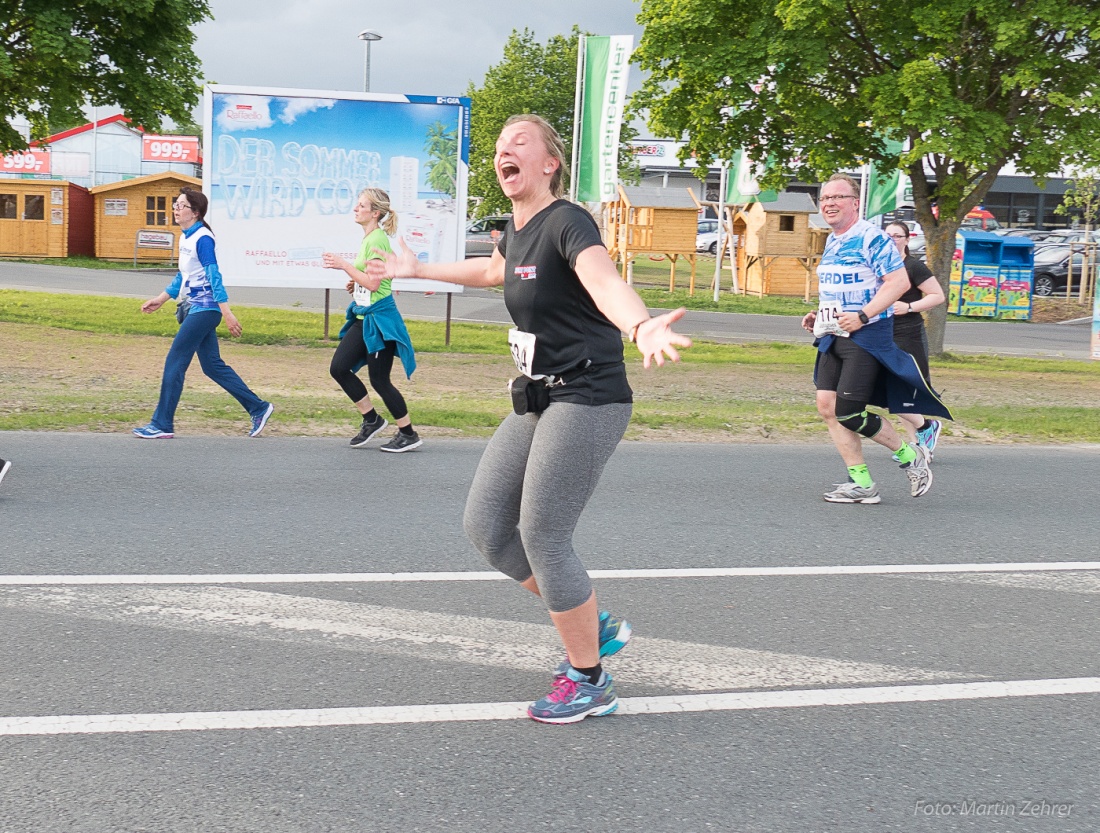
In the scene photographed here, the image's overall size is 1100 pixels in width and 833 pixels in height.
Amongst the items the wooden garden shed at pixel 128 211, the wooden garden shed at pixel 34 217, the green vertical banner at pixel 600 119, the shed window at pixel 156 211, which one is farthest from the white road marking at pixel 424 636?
the shed window at pixel 156 211

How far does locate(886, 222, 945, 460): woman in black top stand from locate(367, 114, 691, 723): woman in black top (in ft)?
17.2

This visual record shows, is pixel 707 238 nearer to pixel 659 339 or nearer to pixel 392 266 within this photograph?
pixel 392 266

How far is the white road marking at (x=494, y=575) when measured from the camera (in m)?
5.29

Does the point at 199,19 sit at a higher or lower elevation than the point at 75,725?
higher

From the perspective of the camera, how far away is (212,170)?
16.1m

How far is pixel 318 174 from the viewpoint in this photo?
16562mm

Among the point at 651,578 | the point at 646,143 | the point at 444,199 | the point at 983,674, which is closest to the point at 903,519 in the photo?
the point at 651,578

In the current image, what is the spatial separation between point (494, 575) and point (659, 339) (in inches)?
102

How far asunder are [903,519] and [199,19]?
15.1 metres

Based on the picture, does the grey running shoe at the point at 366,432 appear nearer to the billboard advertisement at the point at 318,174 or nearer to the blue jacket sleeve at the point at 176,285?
the blue jacket sleeve at the point at 176,285

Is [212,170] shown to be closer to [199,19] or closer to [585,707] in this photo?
[199,19]

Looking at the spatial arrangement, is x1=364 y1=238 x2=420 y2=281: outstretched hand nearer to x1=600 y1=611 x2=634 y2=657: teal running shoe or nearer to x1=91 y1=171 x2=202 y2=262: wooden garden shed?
x1=600 y1=611 x2=634 y2=657: teal running shoe

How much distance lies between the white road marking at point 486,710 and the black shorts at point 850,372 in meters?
3.23

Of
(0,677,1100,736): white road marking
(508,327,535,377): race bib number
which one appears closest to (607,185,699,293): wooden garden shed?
(0,677,1100,736): white road marking
